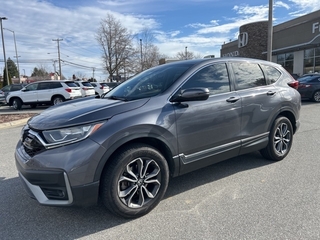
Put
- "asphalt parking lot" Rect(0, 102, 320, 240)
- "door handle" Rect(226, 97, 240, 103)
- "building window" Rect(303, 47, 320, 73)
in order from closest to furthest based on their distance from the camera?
"asphalt parking lot" Rect(0, 102, 320, 240) → "door handle" Rect(226, 97, 240, 103) → "building window" Rect(303, 47, 320, 73)

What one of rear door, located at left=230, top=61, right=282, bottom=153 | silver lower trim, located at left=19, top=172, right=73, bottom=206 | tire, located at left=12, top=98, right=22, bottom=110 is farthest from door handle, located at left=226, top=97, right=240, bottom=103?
tire, located at left=12, top=98, right=22, bottom=110

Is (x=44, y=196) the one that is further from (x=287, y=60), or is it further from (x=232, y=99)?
(x=287, y=60)

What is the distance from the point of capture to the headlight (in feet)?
8.01

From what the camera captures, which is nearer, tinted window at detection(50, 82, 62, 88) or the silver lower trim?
the silver lower trim


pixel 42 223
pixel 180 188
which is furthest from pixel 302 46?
pixel 42 223

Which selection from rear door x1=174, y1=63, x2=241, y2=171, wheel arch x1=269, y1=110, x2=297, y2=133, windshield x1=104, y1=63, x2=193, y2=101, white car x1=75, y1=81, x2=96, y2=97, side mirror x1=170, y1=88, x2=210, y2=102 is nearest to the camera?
side mirror x1=170, y1=88, x2=210, y2=102

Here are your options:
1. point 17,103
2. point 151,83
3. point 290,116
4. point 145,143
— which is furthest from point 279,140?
point 17,103

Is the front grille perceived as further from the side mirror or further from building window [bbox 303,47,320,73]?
building window [bbox 303,47,320,73]

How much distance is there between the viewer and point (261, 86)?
4.03 metres

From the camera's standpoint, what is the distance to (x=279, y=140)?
432 centimetres

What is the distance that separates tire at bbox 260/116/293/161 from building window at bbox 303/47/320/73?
2191 cm

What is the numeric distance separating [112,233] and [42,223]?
82 centimetres

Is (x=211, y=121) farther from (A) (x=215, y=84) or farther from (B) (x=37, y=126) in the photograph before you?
(B) (x=37, y=126)

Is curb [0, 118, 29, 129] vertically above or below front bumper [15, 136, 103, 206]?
below
